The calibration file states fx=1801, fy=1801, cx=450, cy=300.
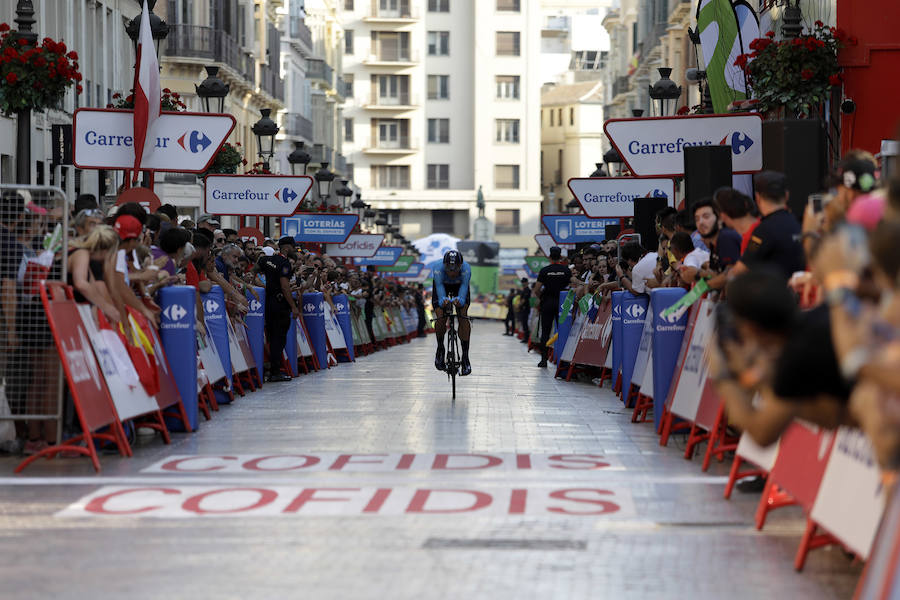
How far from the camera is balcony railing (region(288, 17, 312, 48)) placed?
84.0 m

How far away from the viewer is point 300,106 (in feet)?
283

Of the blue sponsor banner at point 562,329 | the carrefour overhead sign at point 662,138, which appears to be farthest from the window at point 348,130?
the carrefour overhead sign at point 662,138

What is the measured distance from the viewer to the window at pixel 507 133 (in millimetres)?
122625

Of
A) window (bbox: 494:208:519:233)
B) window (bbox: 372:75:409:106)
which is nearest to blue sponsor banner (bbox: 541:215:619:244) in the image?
window (bbox: 372:75:409:106)

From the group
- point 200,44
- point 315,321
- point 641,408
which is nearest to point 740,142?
point 641,408

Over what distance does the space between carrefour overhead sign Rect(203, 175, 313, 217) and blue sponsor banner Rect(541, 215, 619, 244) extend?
1154cm

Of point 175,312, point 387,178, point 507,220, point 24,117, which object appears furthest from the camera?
point 507,220

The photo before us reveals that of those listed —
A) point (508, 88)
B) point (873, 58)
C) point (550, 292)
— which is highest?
point (508, 88)

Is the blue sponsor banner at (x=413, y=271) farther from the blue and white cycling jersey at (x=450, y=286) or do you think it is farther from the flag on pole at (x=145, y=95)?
the flag on pole at (x=145, y=95)

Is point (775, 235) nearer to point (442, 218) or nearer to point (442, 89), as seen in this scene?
point (442, 89)

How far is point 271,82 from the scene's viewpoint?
239ft

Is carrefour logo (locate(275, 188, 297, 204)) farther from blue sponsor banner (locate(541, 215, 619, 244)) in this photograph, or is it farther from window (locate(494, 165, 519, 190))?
window (locate(494, 165, 519, 190))

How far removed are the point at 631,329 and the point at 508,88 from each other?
104m

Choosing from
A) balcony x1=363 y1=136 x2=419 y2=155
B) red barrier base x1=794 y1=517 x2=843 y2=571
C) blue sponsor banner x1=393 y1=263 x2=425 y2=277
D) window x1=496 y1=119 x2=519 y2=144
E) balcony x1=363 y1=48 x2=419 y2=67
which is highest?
balcony x1=363 y1=48 x2=419 y2=67
